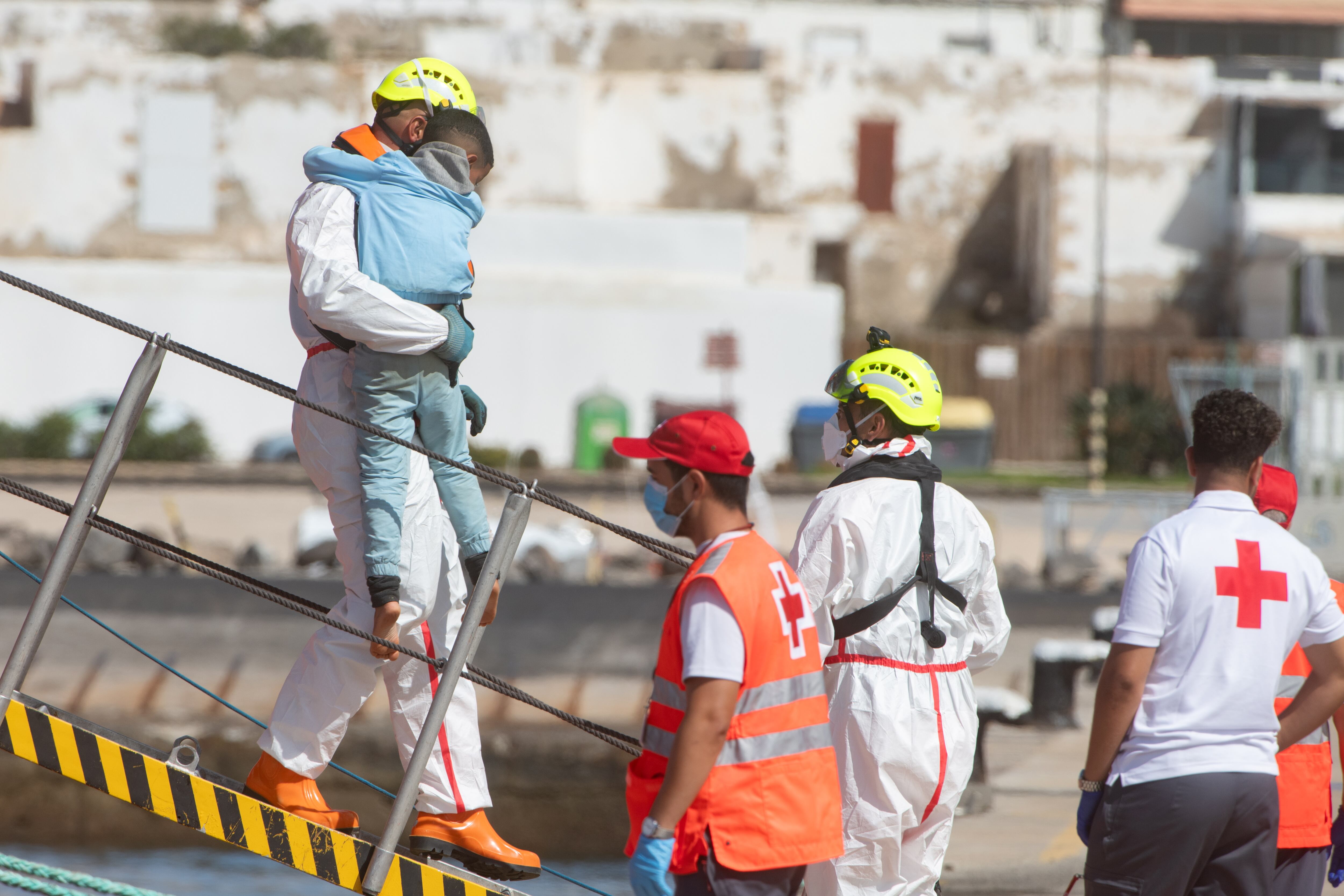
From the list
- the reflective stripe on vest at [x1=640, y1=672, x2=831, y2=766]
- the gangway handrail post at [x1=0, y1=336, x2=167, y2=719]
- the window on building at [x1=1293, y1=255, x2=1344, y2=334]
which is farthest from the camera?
the window on building at [x1=1293, y1=255, x2=1344, y2=334]

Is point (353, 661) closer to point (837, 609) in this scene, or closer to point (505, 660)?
point (837, 609)

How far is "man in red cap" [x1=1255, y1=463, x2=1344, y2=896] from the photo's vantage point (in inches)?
154

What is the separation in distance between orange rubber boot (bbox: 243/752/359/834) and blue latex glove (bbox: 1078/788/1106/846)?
1.87 meters

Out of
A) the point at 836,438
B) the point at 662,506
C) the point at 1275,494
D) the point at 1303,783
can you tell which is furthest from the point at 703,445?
the point at 1275,494

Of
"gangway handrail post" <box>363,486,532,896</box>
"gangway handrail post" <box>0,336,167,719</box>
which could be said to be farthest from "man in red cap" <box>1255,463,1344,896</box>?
"gangway handrail post" <box>0,336,167,719</box>

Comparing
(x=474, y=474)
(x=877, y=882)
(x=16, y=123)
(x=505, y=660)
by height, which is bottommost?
(x=505, y=660)

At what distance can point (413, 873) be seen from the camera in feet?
12.6

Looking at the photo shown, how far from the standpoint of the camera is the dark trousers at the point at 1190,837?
139 inches

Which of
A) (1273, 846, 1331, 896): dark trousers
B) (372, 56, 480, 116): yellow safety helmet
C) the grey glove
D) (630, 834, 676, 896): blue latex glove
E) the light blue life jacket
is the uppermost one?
(372, 56, 480, 116): yellow safety helmet

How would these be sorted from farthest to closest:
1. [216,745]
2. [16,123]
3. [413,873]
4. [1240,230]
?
1. [1240,230]
2. [16,123]
3. [216,745]
4. [413,873]

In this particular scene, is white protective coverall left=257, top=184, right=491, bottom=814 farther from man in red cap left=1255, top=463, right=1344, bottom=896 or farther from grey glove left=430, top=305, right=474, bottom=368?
man in red cap left=1255, top=463, right=1344, bottom=896

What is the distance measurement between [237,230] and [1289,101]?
2546 centimetres

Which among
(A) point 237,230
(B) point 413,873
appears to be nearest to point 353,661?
(B) point 413,873

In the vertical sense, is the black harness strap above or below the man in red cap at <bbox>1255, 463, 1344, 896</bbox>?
above
